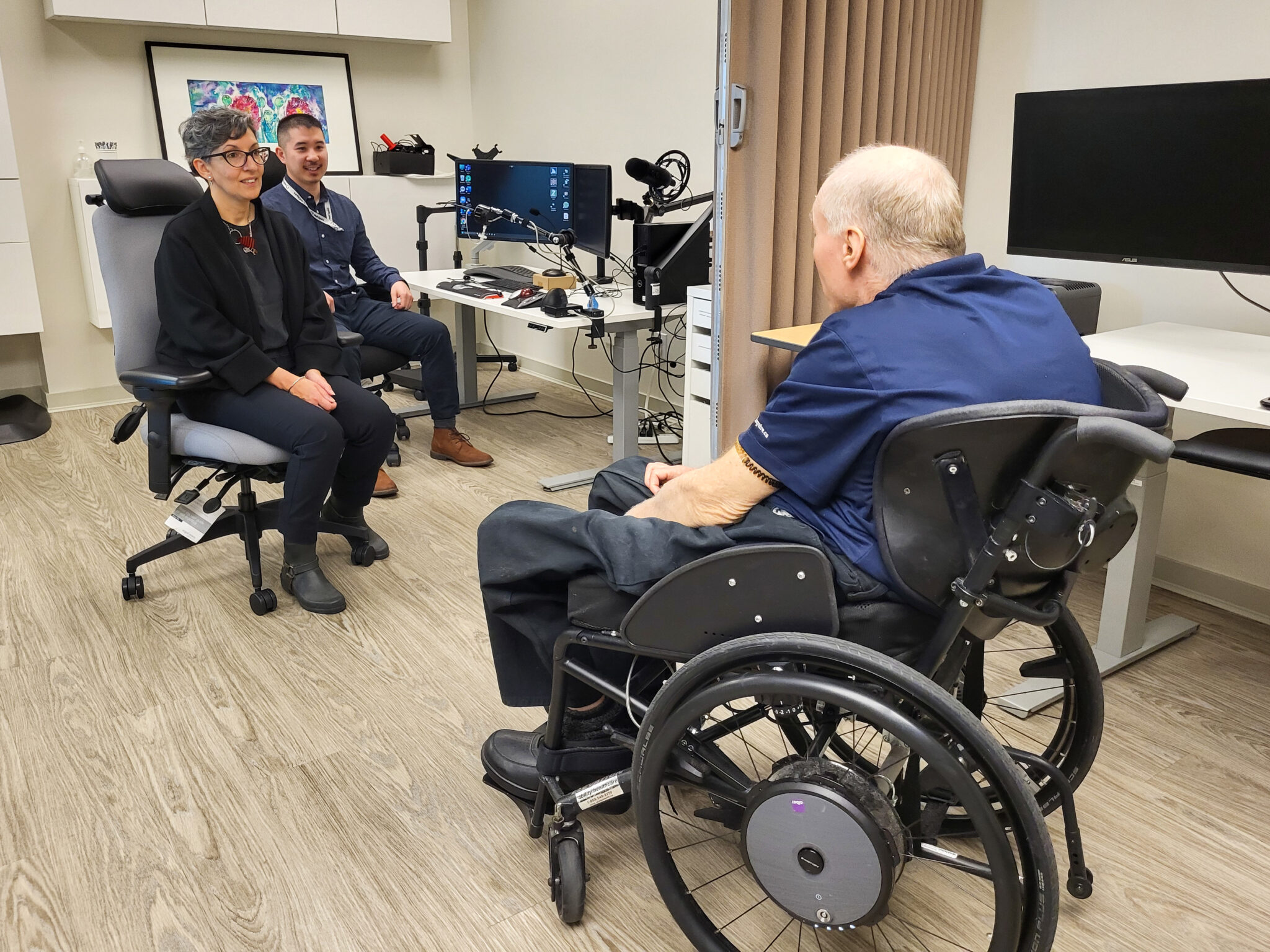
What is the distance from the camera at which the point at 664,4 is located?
4.02 meters

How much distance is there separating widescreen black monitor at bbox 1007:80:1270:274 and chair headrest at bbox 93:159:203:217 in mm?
2105

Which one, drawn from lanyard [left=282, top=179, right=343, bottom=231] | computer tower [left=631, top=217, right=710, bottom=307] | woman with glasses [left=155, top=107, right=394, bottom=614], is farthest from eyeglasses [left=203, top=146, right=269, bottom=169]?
computer tower [left=631, top=217, right=710, bottom=307]

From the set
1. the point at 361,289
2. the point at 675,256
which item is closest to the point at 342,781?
the point at 675,256

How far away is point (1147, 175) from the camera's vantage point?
2.27m

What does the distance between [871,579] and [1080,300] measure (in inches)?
64.6

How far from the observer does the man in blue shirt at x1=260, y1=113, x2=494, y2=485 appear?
359cm

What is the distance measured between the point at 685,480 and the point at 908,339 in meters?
0.39

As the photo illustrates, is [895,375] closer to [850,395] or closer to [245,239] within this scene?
[850,395]

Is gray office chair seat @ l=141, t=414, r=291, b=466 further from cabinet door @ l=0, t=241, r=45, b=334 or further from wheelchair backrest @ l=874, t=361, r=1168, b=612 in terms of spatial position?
cabinet door @ l=0, t=241, r=45, b=334

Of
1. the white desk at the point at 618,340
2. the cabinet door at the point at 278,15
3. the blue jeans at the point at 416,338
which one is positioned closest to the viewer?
the white desk at the point at 618,340

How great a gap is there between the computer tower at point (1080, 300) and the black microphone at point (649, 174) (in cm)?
141

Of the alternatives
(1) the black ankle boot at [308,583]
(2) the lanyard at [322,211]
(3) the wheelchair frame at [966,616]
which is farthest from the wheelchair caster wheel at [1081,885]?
(2) the lanyard at [322,211]

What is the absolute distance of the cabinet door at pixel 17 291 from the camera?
403 cm

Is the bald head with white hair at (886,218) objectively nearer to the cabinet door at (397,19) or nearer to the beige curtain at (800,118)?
the beige curtain at (800,118)
